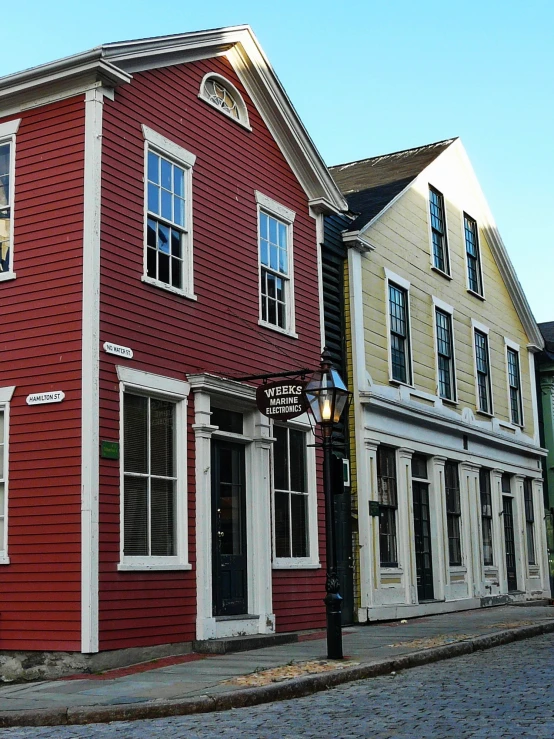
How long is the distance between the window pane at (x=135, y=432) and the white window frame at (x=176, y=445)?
12 cm

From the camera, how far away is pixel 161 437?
13.0 m

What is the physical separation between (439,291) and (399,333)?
7.85ft

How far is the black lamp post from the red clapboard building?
201 cm

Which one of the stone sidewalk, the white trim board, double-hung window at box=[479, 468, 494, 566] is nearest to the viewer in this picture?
the stone sidewalk

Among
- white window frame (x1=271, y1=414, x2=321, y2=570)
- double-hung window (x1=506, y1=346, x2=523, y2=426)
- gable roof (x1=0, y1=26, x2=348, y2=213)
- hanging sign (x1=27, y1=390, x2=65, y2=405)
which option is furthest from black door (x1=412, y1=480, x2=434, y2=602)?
hanging sign (x1=27, y1=390, x2=65, y2=405)

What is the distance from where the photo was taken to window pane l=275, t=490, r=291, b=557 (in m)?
15.2

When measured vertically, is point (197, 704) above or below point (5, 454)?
below

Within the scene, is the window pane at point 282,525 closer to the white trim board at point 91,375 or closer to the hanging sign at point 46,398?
the white trim board at point 91,375

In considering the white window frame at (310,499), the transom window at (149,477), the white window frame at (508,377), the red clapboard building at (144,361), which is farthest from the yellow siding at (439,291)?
the transom window at (149,477)

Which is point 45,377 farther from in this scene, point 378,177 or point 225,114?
point 378,177

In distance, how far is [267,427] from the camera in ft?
48.8

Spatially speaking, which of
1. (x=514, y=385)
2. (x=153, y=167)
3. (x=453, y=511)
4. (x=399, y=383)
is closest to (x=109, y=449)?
(x=153, y=167)

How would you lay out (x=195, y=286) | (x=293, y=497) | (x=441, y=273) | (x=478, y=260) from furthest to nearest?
1. (x=478, y=260)
2. (x=441, y=273)
3. (x=293, y=497)
4. (x=195, y=286)

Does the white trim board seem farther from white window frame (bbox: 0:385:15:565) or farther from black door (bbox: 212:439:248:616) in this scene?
black door (bbox: 212:439:248:616)
